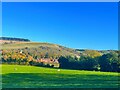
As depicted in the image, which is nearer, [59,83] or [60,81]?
[59,83]

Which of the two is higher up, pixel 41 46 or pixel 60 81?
pixel 41 46

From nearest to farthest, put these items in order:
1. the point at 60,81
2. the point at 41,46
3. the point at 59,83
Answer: the point at 59,83
the point at 60,81
the point at 41,46

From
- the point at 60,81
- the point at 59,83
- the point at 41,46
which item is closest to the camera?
the point at 59,83

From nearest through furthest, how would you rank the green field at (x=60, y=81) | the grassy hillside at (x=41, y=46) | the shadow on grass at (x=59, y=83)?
the shadow on grass at (x=59, y=83)
the green field at (x=60, y=81)
the grassy hillside at (x=41, y=46)

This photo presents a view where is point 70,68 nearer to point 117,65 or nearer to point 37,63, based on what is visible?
point 117,65

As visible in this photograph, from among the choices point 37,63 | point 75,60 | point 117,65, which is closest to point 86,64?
point 75,60

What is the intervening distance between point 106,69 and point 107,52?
2.12m

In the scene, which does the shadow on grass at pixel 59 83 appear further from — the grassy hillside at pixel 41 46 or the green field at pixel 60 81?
the grassy hillside at pixel 41 46

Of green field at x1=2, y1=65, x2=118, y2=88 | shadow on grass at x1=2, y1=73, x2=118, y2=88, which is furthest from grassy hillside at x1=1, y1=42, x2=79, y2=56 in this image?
shadow on grass at x1=2, y1=73, x2=118, y2=88

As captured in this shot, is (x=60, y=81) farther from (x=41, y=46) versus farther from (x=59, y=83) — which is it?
(x=41, y=46)

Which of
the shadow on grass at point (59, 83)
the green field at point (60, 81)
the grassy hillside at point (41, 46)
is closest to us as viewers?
the shadow on grass at point (59, 83)

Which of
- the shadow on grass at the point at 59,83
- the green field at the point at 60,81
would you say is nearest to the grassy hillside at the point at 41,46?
the green field at the point at 60,81

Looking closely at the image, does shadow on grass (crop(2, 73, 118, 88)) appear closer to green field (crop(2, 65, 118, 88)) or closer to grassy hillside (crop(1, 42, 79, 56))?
green field (crop(2, 65, 118, 88))

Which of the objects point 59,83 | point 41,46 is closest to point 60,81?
point 59,83
